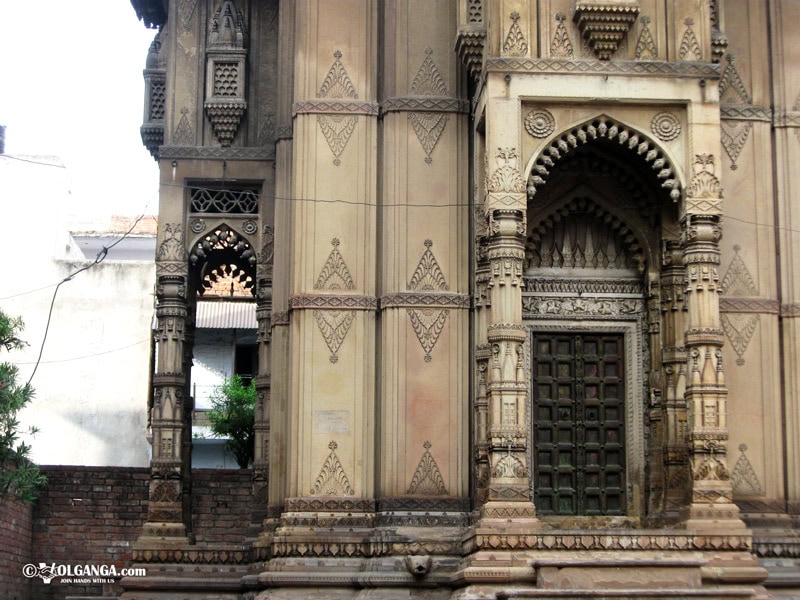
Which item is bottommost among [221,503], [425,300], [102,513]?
[102,513]

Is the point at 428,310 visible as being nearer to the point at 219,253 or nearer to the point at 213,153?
the point at 213,153

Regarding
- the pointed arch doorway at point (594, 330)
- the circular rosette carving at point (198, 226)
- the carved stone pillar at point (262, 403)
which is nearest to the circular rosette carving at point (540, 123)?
the pointed arch doorway at point (594, 330)

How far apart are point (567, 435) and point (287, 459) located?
3410 millimetres

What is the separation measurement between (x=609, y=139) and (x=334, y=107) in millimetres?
3455

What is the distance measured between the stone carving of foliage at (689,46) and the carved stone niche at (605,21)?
633 mm

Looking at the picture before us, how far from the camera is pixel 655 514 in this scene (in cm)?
1658

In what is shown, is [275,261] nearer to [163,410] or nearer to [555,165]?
[163,410]

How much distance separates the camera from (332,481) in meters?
16.5

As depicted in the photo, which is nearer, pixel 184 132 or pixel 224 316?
pixel 184 132

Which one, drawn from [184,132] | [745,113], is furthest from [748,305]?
[184,132]

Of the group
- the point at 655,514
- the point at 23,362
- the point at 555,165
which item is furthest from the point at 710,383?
the point at 23,362

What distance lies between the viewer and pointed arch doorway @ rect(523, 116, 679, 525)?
16891 mm

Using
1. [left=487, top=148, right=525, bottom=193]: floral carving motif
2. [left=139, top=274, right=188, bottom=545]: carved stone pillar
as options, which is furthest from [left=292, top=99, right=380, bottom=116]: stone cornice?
[left=139, top=274, right=188, bottom=545]: carved stone pillar
